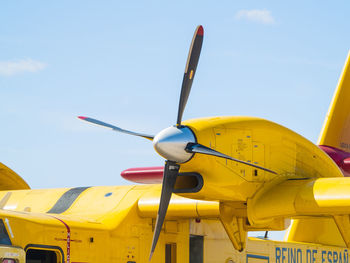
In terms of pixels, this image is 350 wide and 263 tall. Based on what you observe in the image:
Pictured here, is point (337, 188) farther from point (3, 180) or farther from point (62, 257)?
point (3, 180)

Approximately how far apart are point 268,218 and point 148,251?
8.59 feet

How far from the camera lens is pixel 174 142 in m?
11.3

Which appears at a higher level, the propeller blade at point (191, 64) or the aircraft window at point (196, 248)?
the propeller blade at point (191, 64)

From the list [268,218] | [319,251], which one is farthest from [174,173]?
[319,251]

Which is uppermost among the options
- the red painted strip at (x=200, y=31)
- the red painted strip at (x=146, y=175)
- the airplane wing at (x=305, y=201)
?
the red painted strip at (x=200, y=31)

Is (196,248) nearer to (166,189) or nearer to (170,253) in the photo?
(170,253)

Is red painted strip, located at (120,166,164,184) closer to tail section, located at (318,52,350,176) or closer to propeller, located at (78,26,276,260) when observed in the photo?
tail section, located at (318,52,350,176)

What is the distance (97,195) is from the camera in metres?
14.3

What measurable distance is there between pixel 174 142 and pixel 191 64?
1.64 m

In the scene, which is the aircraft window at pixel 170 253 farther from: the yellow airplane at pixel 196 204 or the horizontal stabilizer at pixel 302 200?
the horizontal stabilizer at pixel 302 200

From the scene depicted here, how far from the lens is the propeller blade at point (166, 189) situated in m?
11.8

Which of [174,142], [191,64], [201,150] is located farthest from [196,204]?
[191,64]

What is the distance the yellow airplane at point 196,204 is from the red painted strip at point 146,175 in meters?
2.55

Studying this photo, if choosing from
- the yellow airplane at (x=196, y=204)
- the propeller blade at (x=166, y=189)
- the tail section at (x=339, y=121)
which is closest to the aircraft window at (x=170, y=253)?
the yellow airplane at (x=196, y=204)
